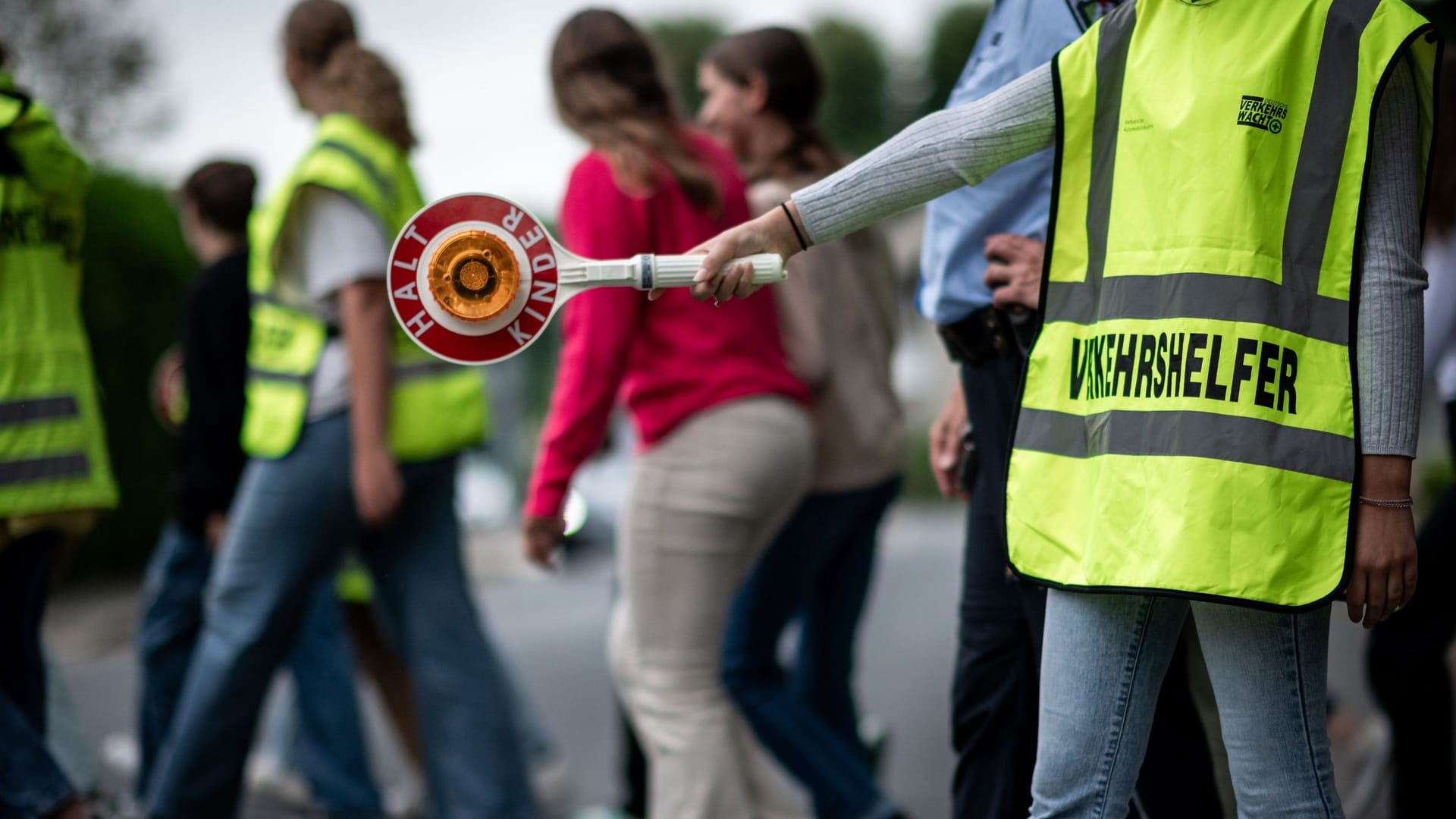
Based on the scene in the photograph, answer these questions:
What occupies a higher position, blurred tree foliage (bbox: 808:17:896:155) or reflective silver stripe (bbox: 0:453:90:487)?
blurred tree foliage (bbox: 808:17:896:155)

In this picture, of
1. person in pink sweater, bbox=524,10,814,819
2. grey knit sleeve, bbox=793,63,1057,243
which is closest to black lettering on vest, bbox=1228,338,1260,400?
grey knit sleeve, bbox=793,63,1057,243

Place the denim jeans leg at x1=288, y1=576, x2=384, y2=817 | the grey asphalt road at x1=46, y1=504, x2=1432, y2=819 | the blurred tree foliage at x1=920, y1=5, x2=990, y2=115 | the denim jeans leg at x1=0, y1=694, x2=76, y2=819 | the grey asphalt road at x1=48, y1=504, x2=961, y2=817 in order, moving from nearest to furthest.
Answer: the denim jeans leg at x1=0, y1=694, x2=76, y2=819, the denim jeans leg at x1=288, y1=576, x2=384, y2=817, the grey asphalt road at x1=46, y1=504, x2=1432, y2=819, the grey asphalt road at x1=48, y1=504, x2=961, y2=817, the blurred tree foliage at x1=920, y1=5, x2=990, y2=115

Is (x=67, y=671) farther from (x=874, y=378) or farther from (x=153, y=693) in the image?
(x=874, y=378)

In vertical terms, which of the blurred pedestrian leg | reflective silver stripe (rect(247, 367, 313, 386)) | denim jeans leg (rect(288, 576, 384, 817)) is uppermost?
reflective silver stripe (rect(247, 367, 313, 386))

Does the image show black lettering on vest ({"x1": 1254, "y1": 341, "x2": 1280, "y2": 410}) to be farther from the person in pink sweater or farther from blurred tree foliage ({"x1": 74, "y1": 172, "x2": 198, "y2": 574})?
blurred tree foliage ({"x1": 74, "y1": 172, "x2": 198, "y2": 574})

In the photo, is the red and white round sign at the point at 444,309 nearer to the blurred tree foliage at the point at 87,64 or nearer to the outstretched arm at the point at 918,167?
the outstretched arm at the point at 918,167

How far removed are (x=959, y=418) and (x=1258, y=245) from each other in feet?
2.96

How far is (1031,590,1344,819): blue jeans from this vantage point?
1918mm

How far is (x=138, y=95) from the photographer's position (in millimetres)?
12828

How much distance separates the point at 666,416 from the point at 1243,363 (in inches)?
61.0

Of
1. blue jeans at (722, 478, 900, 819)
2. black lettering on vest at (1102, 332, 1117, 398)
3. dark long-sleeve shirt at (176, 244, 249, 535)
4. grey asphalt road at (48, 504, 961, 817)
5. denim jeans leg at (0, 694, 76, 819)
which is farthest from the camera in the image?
grey asphalt road at (48, 504, 961, 817)

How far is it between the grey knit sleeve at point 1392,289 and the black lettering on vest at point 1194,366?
0.69ft

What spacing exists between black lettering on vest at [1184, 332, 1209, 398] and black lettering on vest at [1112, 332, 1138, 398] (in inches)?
3.0

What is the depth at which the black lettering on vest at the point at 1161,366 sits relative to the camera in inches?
74.4
